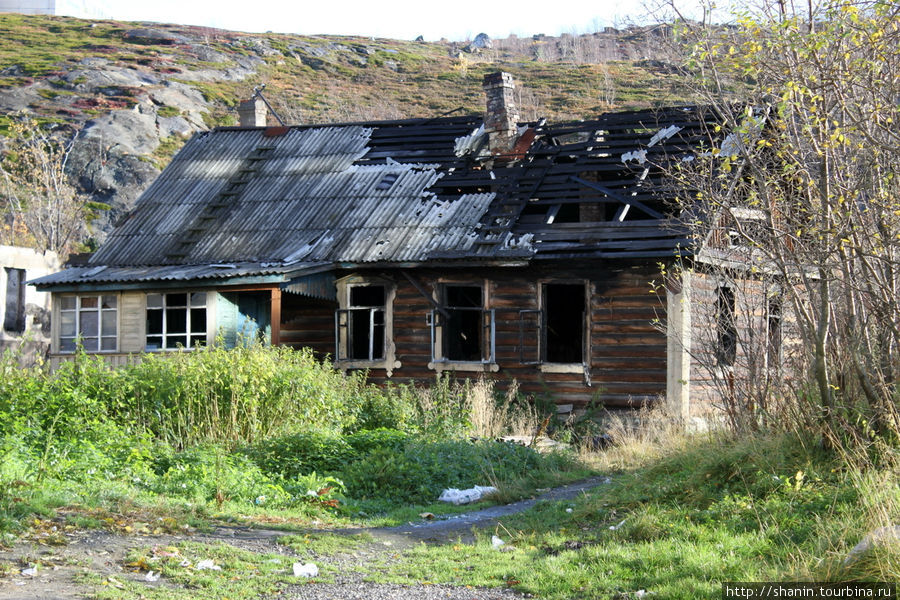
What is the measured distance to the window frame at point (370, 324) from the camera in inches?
773

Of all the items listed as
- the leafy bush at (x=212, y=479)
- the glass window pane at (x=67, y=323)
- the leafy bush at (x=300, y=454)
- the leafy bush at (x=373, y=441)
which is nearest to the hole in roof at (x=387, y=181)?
the glass window pane at (x=67, y=323)

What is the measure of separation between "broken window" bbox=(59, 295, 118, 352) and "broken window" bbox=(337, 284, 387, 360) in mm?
4633

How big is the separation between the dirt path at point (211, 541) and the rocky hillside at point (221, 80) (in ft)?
131

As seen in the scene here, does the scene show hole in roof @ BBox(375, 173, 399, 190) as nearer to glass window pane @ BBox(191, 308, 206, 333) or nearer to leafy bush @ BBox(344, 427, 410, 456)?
glass window pane @ BBox(191, 308, 206, 333)

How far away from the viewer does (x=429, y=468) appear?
11.8 meters

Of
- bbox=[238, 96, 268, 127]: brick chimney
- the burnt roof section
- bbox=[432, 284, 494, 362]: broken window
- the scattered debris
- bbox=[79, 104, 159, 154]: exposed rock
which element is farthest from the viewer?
bbox=[79, 104, 159, 154]: exposed rock

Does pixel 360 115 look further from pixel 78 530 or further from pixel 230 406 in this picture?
pixel 78 530

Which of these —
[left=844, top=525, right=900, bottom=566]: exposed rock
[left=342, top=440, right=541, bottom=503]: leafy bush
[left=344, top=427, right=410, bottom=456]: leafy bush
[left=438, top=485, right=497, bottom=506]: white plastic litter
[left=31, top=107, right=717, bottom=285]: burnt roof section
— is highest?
[left=31, top=107, right=717, bottom=285]: burnt roof section

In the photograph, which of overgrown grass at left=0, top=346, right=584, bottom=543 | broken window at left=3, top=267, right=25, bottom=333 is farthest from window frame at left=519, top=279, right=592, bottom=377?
broken window at left=3, top=267, right=25, bottom=333

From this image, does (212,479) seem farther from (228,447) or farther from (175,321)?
(175,321)

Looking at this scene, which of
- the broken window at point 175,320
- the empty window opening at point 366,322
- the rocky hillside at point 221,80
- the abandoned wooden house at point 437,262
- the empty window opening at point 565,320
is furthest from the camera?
the rocky hillside at point 221,80

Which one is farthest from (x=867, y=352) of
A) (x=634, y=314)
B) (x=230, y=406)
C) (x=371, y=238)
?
(x=371, y=238)

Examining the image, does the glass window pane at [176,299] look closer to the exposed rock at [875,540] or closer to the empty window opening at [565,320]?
the empty window opening at [565,320]

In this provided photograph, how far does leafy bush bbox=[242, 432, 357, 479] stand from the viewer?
37.9 feet
